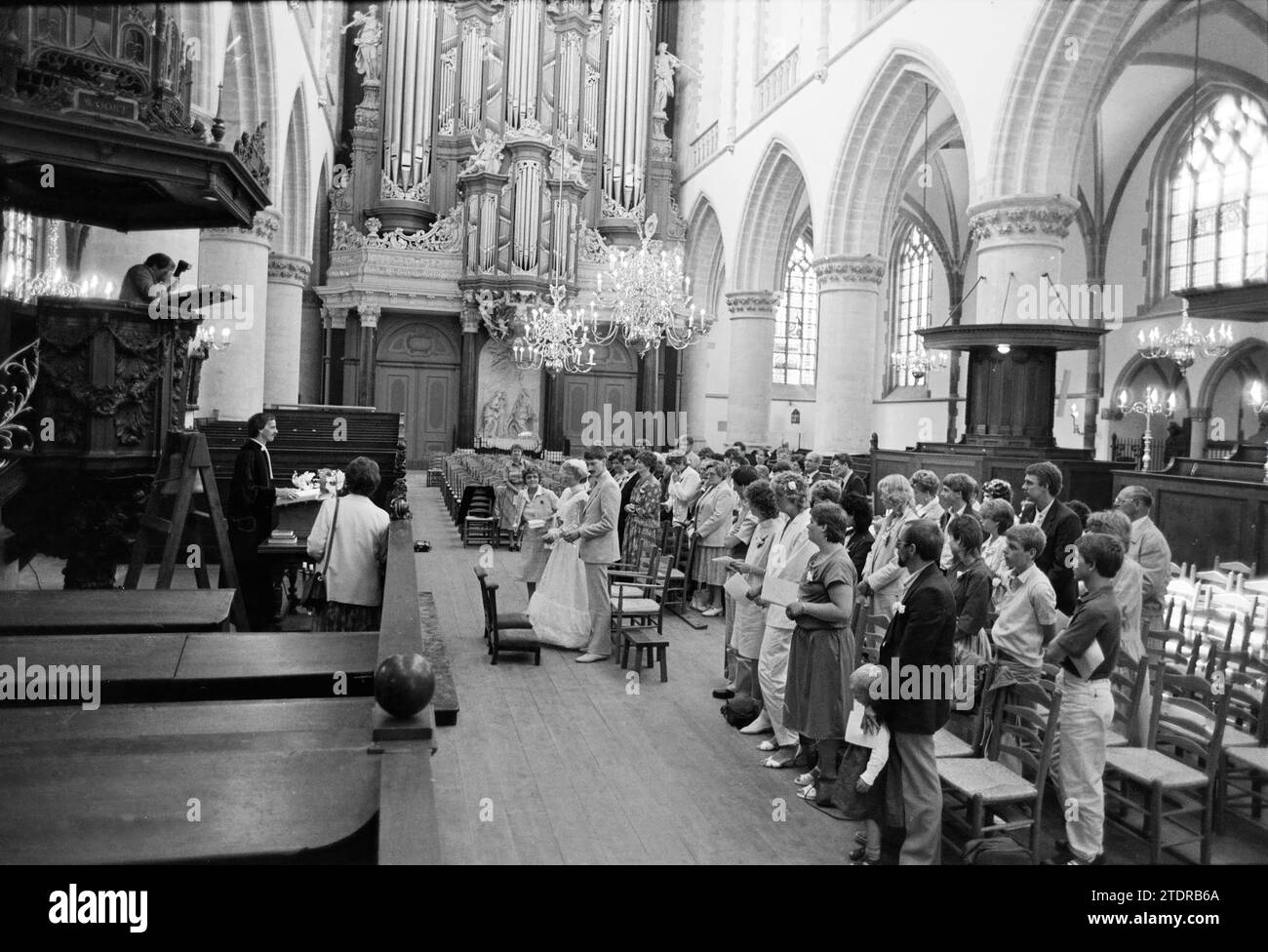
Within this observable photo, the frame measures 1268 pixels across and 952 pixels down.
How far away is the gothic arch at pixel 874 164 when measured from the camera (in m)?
15.8

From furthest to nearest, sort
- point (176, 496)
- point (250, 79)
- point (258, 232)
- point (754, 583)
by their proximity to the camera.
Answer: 1. point (258, 232)
2. point (250, 79)
3. point (754, 583)
4. point (176, 496)

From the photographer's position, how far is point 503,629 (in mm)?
7711

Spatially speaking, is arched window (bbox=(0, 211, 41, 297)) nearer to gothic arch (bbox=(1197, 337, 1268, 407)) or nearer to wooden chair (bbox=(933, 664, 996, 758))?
wooden chair (bbox=(933, 664, 996, 758))

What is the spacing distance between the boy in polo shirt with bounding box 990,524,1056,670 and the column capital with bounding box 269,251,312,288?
1680 centimetres

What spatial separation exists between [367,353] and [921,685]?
855 inches

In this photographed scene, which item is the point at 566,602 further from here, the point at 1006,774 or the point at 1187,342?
the point at 1187,342

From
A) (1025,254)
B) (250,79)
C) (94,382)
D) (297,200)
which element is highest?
(250,79)

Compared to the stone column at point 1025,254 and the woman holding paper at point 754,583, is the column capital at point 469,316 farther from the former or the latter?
the woman holding paper at point 754,583

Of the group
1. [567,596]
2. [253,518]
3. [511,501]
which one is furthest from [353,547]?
[511,501]

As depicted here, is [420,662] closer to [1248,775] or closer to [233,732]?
[233,732]

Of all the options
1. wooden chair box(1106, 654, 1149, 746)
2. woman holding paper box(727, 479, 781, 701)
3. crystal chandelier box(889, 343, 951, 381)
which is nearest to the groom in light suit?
woman holding paper box(727, 479, 781, 701)

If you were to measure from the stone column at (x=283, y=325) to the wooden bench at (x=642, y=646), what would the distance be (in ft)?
43.1

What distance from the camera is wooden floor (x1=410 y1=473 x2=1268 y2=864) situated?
4.21 metres

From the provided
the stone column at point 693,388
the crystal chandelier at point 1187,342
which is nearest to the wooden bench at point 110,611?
the crystal chandelier at point 1187,342
